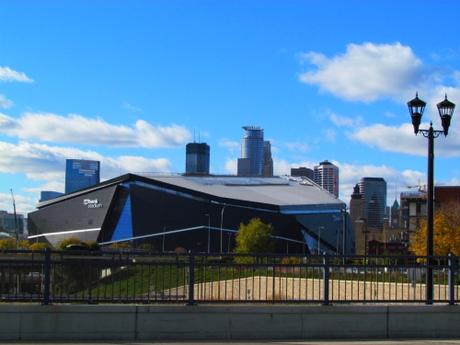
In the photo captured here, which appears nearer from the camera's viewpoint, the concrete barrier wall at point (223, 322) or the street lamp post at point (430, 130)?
the concrete barrier wall at point (223, 322)

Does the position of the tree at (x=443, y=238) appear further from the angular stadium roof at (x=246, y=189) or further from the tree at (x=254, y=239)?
the angular stadium roof at (x=246, y=189)

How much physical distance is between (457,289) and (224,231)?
140936 mm

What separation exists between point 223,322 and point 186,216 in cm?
14485

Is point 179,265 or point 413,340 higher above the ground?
point 179,265

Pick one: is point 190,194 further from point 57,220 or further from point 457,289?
point 457,289

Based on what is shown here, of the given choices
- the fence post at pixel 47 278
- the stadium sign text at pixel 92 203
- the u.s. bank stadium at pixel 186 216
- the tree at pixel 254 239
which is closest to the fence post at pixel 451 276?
the fence post at pixel 47 278

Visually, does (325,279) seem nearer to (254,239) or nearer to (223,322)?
(223,322)

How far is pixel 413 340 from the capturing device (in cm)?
1375

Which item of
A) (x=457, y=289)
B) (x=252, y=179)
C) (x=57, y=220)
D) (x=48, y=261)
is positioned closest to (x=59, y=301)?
(x=48, y=261)

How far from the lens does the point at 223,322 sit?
1341 cm

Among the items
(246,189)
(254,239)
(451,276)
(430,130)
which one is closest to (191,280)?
(451,276)

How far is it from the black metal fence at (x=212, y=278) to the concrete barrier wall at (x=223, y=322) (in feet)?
1.25

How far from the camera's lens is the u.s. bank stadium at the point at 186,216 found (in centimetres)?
15638

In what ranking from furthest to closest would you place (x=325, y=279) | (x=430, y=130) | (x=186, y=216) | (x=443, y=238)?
(x=186, y=216) < (x=443, y=238) < (x=430, y=130) < (x=325, y=279)
